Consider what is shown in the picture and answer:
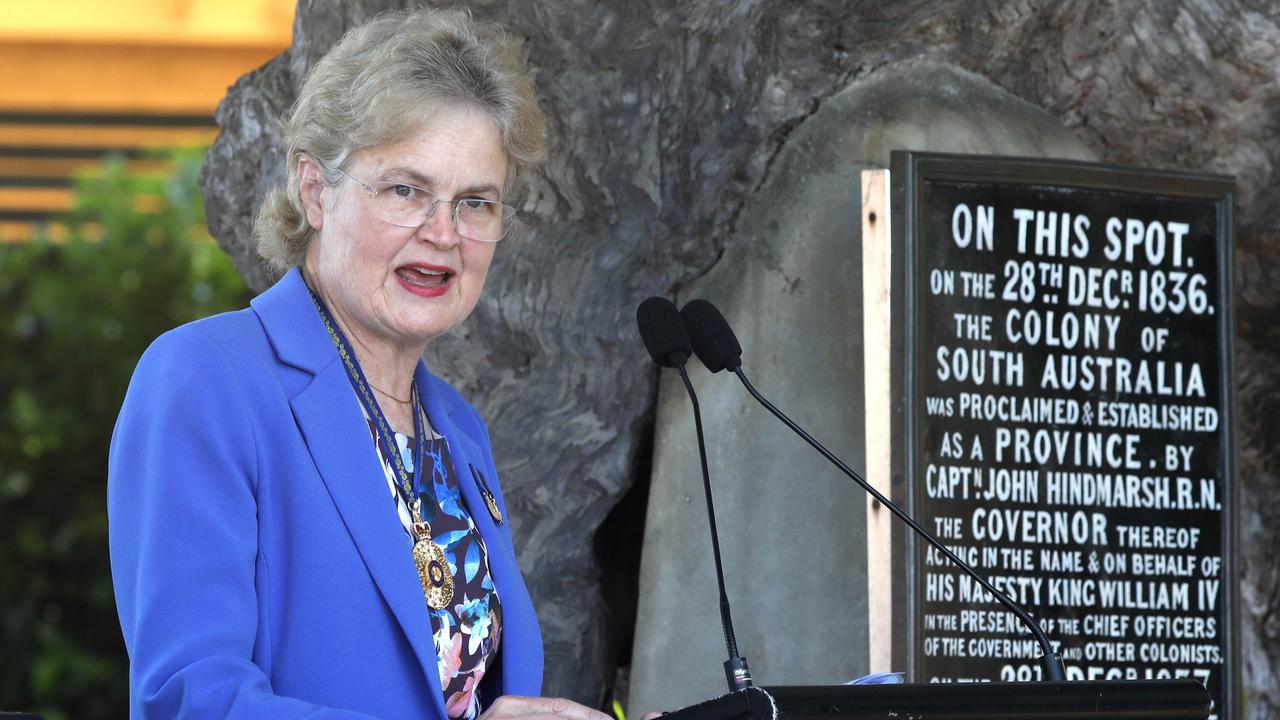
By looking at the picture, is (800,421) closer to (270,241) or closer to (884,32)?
(884,32)

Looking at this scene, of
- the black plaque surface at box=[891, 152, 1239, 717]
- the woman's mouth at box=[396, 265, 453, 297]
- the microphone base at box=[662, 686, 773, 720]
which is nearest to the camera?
the microphone base at box=[662, 686, 773, 720]

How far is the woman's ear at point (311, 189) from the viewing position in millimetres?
2406

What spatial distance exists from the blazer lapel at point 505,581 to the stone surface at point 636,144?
956 millimetres

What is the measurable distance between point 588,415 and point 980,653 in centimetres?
98

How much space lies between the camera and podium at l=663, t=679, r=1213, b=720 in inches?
66.8

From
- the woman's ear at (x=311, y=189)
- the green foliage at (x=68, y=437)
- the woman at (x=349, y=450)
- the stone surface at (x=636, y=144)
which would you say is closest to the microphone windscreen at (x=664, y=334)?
the woman at (x=349, y=450)

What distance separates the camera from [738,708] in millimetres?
1679

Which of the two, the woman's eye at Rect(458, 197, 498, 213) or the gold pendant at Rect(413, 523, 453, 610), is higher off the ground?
the woman's eye at Rect(458, 197, 498, 213)

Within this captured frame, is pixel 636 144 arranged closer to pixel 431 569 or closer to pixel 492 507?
pixel 492 507

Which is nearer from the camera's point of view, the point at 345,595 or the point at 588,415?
the point at 345,595

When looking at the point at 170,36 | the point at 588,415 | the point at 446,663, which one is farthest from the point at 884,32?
the point at 170,36

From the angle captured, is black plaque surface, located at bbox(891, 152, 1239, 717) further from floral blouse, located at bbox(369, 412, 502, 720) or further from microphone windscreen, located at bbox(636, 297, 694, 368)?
floral blouse, located at bbox(369, 412, 502, 720)

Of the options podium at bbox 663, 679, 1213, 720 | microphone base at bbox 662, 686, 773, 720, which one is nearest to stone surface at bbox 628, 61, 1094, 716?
podium at bbox 663, 679, 1213, 720

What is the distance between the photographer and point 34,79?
9.70 m
